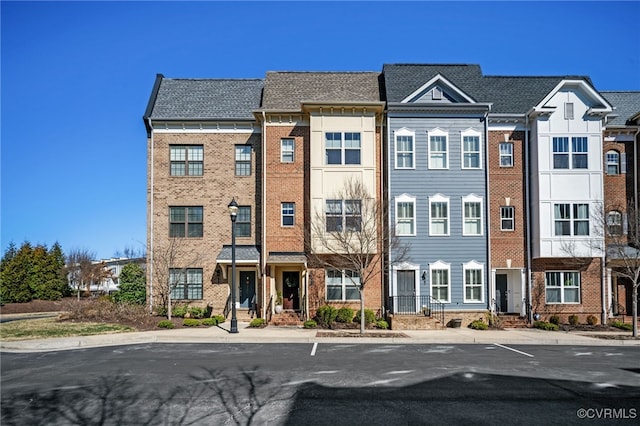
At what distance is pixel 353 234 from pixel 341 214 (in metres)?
1.67

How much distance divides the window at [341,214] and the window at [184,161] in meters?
7.11

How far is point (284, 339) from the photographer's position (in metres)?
19.7

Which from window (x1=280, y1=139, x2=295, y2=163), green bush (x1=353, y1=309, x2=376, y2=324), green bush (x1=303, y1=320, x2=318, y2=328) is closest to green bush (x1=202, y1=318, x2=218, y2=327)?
green bush (x1=303, y1=320, x2=318, y2=328)

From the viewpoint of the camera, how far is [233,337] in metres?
20.1

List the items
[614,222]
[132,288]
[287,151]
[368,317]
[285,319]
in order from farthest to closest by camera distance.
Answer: [132,288]
[614,222]
[287,151]
[285,319]
[368,317]

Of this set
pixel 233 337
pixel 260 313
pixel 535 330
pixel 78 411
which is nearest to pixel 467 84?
pixel 535 330

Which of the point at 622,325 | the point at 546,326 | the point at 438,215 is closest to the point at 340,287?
the point at 438,215

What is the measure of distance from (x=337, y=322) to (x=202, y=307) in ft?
23.0

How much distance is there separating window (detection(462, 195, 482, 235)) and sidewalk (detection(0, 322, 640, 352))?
18.4ft

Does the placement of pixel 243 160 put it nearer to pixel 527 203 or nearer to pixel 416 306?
pixel 416 306

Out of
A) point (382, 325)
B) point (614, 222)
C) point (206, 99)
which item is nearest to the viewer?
point (382, 325)

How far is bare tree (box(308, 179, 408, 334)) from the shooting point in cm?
2341

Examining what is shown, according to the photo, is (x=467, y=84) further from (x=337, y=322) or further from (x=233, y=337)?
(x=233, y=337)

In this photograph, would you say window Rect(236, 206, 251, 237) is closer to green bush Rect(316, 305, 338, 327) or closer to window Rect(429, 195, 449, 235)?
green bush Rect(316, 305, 338, 327)
